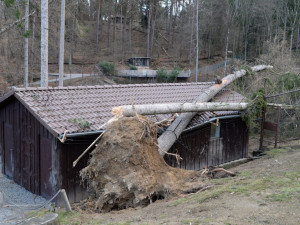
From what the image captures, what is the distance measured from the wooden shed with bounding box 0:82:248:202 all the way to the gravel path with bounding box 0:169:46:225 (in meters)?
0.25

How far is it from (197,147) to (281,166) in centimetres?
348

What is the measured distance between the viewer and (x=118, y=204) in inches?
334

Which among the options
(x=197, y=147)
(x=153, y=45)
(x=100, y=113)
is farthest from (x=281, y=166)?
(x=153, y=45)

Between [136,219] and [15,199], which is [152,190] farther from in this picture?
[15,199]

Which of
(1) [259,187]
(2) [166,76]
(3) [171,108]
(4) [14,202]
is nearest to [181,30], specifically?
(2) [166,76]

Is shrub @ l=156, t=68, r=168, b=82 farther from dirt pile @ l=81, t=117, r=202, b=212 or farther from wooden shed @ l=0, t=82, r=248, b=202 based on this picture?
dirt pile @ l=81, t=117, r=202, b=212

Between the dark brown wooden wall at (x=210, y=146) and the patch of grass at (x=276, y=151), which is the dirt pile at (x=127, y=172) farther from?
the patch of grass at (x=276, y=151)

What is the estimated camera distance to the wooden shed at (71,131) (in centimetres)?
949

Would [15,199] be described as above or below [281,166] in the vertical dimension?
below

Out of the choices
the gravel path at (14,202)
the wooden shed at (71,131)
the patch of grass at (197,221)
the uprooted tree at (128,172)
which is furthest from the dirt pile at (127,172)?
the patch of grass at (197,221)

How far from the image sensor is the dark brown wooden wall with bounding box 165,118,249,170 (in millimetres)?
12523

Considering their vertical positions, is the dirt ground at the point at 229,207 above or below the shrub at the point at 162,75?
below

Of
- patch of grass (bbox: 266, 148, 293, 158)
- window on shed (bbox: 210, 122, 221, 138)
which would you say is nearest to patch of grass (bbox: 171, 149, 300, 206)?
window on shed (bbox: 210, 122, 221, 138)

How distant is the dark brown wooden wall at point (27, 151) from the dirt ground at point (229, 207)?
2.26m
